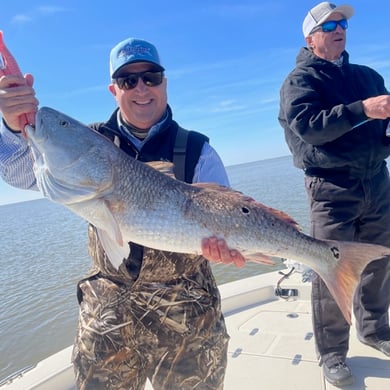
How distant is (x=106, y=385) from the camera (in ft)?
7.77

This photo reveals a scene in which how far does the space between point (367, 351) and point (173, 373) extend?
2.36 metres

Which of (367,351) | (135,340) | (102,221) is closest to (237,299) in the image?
(367,351)

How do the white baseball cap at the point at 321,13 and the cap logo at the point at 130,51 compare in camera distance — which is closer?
the cap logo at the point at 130,51

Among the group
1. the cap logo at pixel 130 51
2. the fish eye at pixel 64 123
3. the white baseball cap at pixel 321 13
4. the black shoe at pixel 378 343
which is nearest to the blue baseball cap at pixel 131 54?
the cap logo at pixel 130 51

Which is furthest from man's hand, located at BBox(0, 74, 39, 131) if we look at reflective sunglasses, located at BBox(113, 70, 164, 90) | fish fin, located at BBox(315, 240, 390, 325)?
fish fin, located at BBox(315, 240, 390, 325)

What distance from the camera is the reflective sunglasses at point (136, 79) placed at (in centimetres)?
262

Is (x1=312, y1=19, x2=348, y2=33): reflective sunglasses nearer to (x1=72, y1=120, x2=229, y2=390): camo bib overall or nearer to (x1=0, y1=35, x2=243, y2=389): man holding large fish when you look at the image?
(x1=0, y1=35, x2=243, y2=389): man holding large fish

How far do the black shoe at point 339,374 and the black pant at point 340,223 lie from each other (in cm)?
5

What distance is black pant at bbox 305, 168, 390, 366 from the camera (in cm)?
353

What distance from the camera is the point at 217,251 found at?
229 cm

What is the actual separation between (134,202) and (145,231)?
0.61 ft

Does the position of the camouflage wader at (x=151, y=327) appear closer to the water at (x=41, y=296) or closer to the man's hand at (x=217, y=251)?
the man's hand at (x=217, y=251)

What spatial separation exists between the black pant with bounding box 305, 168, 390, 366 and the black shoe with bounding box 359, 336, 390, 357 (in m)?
0.44

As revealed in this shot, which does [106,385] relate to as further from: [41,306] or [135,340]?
[41,306]
